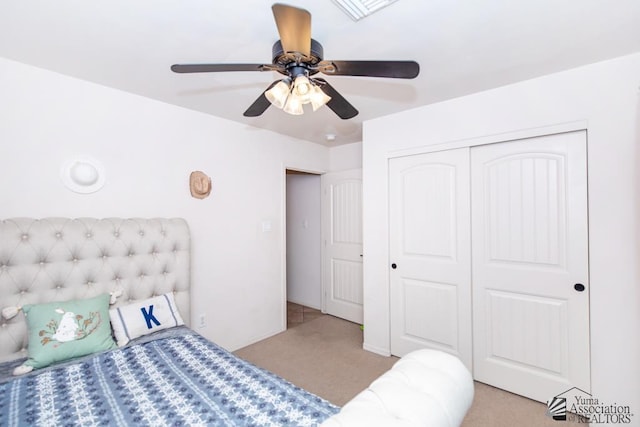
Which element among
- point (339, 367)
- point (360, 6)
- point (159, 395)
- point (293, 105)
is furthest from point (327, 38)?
point (339, 367)

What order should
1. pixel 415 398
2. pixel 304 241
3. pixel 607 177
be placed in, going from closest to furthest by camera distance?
1. pixel 415 398
2. pixel 607 177
3. pixel 304 241

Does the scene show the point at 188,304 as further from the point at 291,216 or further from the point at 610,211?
the point at 610,211

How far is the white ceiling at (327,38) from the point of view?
4.42ft

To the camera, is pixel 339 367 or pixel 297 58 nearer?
pixel 297 58

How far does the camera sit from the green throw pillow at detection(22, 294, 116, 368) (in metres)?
1.55

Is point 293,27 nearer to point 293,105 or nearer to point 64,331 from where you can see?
point 293,105

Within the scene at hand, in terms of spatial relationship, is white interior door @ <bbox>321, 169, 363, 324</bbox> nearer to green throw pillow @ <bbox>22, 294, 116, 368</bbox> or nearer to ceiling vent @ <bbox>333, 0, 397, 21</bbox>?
ceiling vent @ <bbox>333, 0, 397, 21</bbox>

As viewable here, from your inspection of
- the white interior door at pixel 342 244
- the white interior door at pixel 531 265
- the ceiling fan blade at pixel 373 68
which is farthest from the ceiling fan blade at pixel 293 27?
the white interior door at pixel 342 244

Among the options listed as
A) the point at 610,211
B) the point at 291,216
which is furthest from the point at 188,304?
the point at 610,211

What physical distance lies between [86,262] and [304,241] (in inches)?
112

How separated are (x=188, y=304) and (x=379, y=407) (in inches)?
75.0

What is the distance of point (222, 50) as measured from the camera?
1656 mm

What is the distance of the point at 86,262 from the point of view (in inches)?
74.4

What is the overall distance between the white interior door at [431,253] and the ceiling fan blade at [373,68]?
1375mm
